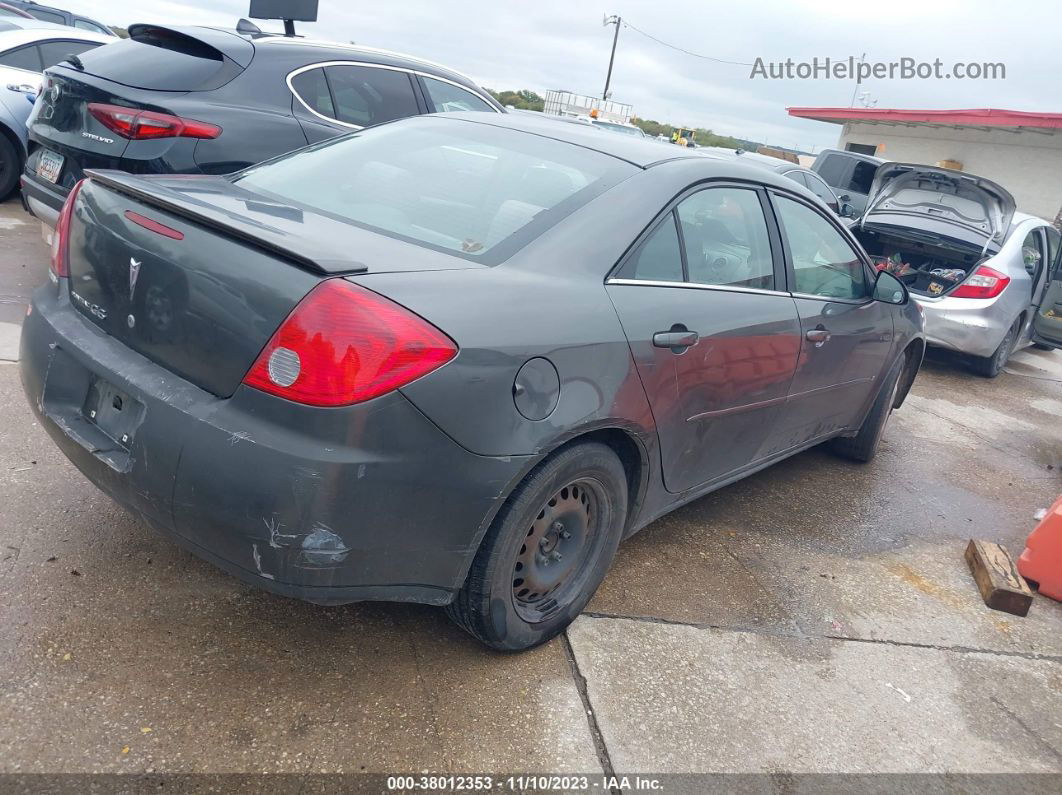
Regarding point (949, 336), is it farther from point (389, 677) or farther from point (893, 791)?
point (389, 677)

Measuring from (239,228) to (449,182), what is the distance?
0.90 m

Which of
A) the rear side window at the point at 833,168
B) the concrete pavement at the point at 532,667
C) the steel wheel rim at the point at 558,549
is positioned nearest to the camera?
the concrete pavement at the point at 532,667

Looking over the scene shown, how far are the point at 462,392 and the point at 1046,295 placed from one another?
6560 millimetres

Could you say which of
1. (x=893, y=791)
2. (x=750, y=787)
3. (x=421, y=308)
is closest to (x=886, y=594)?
(x=893, y=791)

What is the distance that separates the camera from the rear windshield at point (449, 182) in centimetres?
261

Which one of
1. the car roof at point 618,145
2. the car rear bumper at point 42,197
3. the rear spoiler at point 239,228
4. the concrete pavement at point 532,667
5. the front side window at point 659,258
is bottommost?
the concrete pavement at point 532,667

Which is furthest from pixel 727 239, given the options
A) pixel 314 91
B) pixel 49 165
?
pixel 49 165

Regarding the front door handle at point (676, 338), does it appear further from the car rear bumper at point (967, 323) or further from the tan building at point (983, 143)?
the tan building at point (983, 143)

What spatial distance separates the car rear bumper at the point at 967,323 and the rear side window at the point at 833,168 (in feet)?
28.2

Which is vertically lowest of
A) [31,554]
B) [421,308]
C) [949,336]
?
Answer: [31,554]

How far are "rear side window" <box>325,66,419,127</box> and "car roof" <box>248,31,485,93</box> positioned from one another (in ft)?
0.24

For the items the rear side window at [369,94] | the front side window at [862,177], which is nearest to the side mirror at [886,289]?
the rear side window at [369,94]

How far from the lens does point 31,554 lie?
2.75m

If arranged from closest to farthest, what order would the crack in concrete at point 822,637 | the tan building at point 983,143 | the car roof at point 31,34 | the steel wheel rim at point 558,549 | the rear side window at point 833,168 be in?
the steel wheel rim at point 558,549
the crack in concrete at point 822,637
the car roof at point 31,34
the rear side window at point 833,168
the tan building at point 983,143
